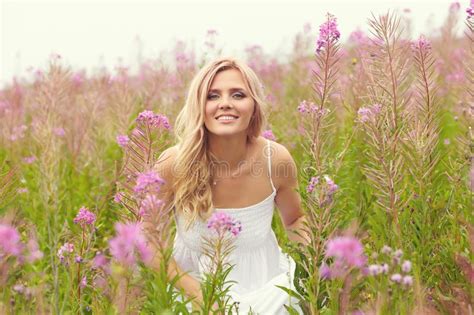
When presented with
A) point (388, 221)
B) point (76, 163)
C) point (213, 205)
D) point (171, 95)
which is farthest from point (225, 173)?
point (171, 95)

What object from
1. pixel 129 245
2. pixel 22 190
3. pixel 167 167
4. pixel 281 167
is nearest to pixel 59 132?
pixel 22 190

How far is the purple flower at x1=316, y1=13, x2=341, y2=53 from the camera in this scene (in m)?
2.38

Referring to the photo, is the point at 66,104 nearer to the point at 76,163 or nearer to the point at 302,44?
the point at 76,163

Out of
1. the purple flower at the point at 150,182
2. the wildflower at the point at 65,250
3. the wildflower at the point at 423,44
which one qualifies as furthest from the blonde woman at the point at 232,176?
the purple flower at the point at 150,182

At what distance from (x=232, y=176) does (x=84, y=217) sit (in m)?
0.98

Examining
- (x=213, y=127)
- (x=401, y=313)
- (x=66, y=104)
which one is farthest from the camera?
(x=66, y=104)

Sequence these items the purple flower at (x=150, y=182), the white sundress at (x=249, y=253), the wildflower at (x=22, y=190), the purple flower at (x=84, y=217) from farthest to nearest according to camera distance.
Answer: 1. the wildflower at (x=22, y=190)
2. the white sundress at (x=249, y=253)
3. the purple flower at (x=84, y=217)
4. the purple flower at (x=150, y=182)

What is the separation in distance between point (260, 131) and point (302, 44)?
4.27 metres

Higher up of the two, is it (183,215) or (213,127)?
(213,127)

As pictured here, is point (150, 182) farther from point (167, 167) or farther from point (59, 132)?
point (59, 132)

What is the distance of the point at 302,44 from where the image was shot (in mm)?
7316

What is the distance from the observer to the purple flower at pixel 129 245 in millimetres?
1752

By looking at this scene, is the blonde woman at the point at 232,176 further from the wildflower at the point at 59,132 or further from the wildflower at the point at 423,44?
the wildflower at the point at 59,132

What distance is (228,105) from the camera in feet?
9.74
